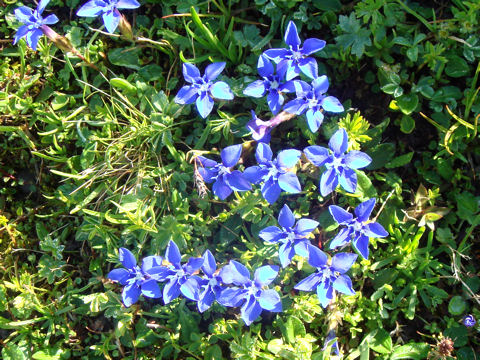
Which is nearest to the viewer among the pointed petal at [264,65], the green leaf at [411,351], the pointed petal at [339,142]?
the pointed petal at [339,142]

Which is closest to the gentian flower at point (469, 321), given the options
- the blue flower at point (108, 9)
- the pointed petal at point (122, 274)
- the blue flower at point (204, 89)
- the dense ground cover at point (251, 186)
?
the dense ground cover at point (251, 186)

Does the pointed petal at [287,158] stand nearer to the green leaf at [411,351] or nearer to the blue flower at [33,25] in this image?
the green leaf at [411,351]

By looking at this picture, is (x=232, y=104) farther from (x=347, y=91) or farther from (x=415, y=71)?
(x=415, y=71)

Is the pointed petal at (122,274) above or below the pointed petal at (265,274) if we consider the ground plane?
below

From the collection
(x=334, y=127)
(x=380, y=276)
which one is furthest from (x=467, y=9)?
(x=380, y=276)

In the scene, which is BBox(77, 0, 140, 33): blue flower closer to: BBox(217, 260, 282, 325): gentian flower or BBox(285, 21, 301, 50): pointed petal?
BBox(285, 21, 301, 50): pointed petal

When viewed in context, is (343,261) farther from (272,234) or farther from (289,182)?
(289,182)

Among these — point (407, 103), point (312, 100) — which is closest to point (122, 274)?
point (312, 100)

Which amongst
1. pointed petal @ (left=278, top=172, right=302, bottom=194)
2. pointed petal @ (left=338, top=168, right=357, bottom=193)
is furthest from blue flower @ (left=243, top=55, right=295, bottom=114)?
pointed petal @ (left=338, top=168, right=357, bottom=193)
